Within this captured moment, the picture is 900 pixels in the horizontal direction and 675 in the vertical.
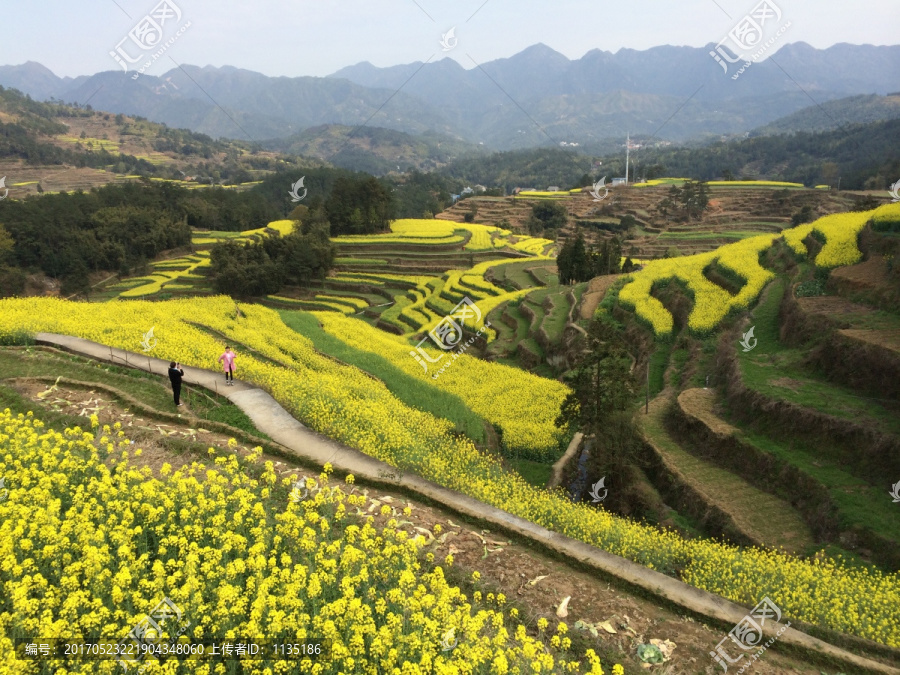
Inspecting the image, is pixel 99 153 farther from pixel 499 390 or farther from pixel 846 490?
pixel 846 490

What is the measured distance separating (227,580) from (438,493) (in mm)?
3412

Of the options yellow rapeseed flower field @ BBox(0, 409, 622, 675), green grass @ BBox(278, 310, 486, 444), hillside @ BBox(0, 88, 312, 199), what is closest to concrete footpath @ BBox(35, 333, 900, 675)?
yellow rapeseed flower field @ BBox(0, 409, 622, 675)

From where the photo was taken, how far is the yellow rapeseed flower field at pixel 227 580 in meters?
3.96

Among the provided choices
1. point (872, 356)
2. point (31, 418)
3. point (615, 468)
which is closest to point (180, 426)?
point (31, 418)

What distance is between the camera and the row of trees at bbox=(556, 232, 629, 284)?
3159 cm

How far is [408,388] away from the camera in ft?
53.5

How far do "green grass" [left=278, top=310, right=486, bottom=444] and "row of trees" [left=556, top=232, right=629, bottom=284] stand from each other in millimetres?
17163

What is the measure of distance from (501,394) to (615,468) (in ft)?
20.6

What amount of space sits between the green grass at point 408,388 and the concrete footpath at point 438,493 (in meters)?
5.45

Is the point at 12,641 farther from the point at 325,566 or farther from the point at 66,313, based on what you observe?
the point at 66,313

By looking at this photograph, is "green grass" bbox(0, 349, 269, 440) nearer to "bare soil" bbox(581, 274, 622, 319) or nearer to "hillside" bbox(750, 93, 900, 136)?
"bare soil" bbox(581, 274, 622, 319)

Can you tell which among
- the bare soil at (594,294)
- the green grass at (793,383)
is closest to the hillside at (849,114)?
the bare soil at (594,294)

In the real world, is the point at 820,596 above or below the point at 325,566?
below

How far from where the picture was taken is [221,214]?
217 feet
